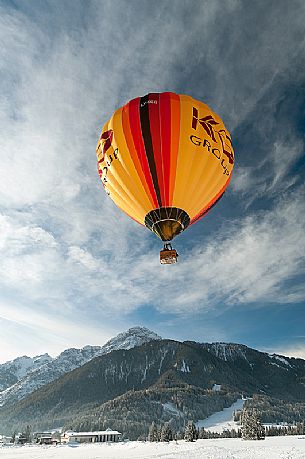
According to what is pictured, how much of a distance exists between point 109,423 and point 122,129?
202819mm

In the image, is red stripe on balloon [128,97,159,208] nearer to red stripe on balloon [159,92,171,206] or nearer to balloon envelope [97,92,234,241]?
balloon envelope [97,92,234,241]

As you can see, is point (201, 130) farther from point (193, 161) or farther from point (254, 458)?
point (254, 458)

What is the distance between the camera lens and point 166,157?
2172 cm

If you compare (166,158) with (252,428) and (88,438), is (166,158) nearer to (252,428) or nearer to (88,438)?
(252,428)

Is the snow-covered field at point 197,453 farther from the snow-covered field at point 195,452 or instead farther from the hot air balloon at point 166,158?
the hot air balloon at point 166,158

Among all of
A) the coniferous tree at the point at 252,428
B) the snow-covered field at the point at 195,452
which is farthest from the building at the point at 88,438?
the coniferous tree at the point at 252,428

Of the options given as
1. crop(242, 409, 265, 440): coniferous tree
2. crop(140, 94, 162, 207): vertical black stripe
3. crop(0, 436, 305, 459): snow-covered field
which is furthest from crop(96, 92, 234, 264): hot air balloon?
crop(242, 409, 265, 440): coniferous tree

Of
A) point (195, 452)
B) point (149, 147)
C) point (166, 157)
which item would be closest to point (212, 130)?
point (166, 157)

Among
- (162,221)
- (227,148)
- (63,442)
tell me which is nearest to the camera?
(162,221)

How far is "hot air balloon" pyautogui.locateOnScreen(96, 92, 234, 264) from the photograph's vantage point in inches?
855

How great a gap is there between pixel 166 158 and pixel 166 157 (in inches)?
2.4

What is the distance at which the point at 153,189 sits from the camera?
22000 mm

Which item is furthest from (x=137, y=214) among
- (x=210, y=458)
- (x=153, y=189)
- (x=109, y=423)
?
(x=109, y=423)

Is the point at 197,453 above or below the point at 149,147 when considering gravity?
below
